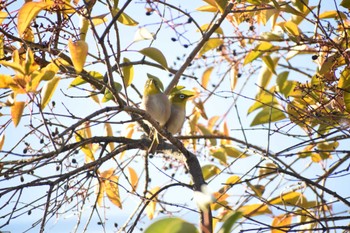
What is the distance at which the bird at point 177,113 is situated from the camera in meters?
1.91

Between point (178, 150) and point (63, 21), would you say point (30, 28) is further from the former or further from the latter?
point (178, 150)

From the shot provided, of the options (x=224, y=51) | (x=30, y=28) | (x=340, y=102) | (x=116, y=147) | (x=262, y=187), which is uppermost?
(x=30, y=28)

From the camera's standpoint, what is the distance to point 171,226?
0.52 m

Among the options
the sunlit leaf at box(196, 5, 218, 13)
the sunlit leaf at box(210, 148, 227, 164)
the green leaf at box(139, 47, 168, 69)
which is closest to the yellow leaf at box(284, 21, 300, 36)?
the sunlit leaf at box(196, 5, 218, 13)

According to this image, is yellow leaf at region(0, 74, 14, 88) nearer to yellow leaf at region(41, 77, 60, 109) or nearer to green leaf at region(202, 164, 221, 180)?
yellow leaf at region(41, 77, 60, 109)

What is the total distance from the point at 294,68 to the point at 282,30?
9.3 inches

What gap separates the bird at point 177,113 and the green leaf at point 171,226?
137cm

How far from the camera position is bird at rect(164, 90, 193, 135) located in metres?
1.91

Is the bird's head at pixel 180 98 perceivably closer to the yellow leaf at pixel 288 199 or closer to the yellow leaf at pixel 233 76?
the yellow leaf at pixel 233 76

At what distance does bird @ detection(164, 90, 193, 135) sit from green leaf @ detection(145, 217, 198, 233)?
1.37 meters

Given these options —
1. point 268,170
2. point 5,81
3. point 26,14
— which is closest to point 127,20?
point 26,14

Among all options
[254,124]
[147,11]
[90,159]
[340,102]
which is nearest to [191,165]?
[254,124]

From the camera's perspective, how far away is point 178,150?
1.54 meters

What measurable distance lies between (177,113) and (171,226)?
1407mm
